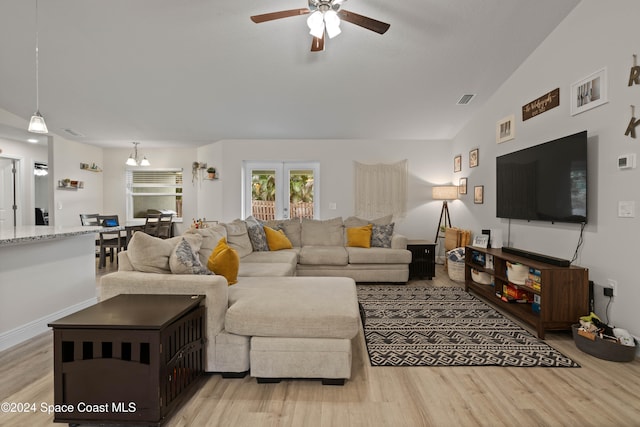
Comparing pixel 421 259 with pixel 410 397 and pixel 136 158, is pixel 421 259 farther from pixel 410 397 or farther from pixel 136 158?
pixel 136 158

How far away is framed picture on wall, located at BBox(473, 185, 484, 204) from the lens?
477 cm

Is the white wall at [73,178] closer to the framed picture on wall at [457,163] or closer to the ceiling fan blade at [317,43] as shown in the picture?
the ceiling fan blade at [317,43]

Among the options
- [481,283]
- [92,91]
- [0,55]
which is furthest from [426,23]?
[0,55]

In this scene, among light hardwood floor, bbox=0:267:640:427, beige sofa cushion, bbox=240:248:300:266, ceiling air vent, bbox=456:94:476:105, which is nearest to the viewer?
light hardwood floor, bbox=0:267:640:427

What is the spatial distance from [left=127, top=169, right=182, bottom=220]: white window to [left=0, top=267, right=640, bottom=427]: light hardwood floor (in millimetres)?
5082

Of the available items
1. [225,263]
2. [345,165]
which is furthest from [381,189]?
[225,263]

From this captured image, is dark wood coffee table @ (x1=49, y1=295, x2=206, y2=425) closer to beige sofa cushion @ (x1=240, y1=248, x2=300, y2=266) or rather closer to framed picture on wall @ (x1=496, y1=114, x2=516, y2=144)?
beige sofa cushion @ (x1=240, y1=248, x2=300, y2=266)

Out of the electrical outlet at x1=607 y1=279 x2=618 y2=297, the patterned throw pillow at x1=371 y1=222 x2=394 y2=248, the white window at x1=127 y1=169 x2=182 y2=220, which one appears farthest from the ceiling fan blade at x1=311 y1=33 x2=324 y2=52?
the white window at x1=127 y1=169 x2=182 y2=220

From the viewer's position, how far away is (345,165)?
6.16m

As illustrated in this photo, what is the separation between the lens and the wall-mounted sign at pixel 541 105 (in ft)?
10.7

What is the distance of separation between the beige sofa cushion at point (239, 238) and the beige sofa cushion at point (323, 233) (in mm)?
1056

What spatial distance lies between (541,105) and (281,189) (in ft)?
14.4

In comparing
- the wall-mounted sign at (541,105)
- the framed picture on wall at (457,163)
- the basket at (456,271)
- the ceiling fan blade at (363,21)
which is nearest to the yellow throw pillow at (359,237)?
the basket at (456,271)

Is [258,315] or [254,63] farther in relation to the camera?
[254,63]
